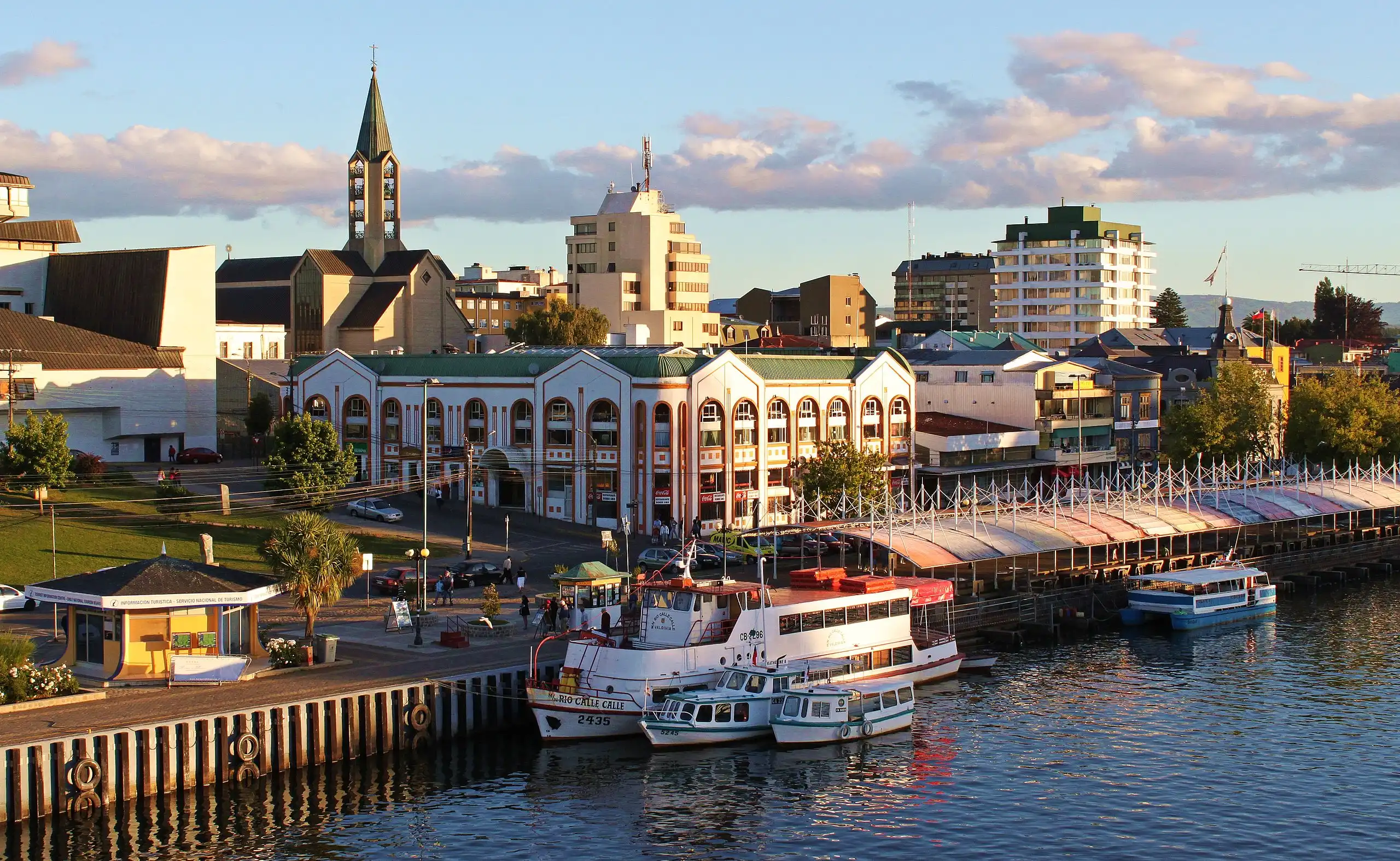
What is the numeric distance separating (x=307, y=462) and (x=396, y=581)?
24.6 meters

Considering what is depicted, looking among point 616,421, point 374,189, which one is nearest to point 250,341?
point 374,189

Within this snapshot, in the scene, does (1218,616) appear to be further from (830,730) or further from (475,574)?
(475,574)

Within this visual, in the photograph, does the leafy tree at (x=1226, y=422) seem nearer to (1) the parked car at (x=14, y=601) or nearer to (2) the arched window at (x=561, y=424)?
(2) the arched window at (x=561, y=424)

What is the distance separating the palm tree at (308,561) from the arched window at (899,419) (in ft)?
196

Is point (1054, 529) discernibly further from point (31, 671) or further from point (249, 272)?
point (249, 272)

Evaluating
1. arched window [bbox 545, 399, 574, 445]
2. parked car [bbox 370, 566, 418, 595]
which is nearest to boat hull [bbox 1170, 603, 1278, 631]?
parked car [bbox 370, 566, 418, 595]

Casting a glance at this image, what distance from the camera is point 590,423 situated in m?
105

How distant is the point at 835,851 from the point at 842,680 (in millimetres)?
16406

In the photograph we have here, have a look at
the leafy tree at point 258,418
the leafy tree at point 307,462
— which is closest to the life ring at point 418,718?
the leafy tree at point 307,462

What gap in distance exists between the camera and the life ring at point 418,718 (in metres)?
57.6

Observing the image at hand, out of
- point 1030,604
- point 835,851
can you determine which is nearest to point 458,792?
point 835,851

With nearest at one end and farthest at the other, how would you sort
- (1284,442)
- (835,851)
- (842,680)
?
(835,851), (842,680), (1284,442)

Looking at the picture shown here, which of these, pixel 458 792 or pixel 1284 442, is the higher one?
pixel 1284 442

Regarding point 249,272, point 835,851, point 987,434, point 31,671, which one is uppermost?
point 249,272
